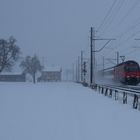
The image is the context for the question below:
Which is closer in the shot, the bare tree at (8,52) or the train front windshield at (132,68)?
the train front windshield at (132,68)

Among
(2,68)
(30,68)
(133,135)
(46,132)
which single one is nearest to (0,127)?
(46,132)

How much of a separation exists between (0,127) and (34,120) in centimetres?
188

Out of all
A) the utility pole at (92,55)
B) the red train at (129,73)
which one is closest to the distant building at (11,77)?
the utility pole at (92,55)

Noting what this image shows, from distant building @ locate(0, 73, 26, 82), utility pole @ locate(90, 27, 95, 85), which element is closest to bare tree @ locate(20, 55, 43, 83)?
distant building @ locate(0, 73, 26, 82)

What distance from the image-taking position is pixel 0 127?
38.2 ft

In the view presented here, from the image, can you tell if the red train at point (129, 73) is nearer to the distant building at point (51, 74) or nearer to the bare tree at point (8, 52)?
the bare tree at point (8, 52)

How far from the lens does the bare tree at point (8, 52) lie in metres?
101

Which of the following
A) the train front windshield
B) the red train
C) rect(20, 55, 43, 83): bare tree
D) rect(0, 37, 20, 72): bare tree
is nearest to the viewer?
the red train

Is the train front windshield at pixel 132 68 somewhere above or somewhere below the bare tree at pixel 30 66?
below

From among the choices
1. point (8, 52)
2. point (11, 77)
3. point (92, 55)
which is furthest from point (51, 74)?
point (92, 55)

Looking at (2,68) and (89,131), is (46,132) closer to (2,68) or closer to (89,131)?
(89,131)

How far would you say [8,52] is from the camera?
341 feet

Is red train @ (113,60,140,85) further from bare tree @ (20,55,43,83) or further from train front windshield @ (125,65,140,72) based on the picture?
bare tree @ (20,55,43,83)

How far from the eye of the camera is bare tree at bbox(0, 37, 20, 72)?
332ft
